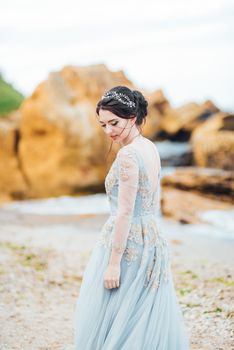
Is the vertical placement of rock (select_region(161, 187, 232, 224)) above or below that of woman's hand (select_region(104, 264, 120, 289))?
below

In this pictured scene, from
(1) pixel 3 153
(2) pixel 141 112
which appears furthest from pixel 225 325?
(1) pixel 3 153

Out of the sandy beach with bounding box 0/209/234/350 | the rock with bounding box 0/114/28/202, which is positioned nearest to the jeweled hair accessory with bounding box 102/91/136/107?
the sandy beach with bounding box 0/209/234/350

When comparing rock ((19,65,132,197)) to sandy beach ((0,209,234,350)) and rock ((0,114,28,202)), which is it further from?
sandy beach ((0,209,234,350))

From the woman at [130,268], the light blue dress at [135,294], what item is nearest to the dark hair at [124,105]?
the woman at [130,268]

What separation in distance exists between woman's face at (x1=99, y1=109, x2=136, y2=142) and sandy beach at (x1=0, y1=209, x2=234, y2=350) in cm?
183

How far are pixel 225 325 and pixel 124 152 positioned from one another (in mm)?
2070

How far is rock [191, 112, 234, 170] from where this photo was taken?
15070mm

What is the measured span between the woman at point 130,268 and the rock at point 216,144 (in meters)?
12.4

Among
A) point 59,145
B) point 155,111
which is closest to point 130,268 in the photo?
point 59,145

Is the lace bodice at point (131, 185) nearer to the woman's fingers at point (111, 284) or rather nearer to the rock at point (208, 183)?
the woman's fingers at point (111, 284)

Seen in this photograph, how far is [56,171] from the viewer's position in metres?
15.2

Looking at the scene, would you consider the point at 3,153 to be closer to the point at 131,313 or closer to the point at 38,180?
the point at 38,180

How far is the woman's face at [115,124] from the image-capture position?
2.92 meters

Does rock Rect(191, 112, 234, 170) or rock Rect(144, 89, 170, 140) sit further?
rock Rect(144, 89, 170, 140)
